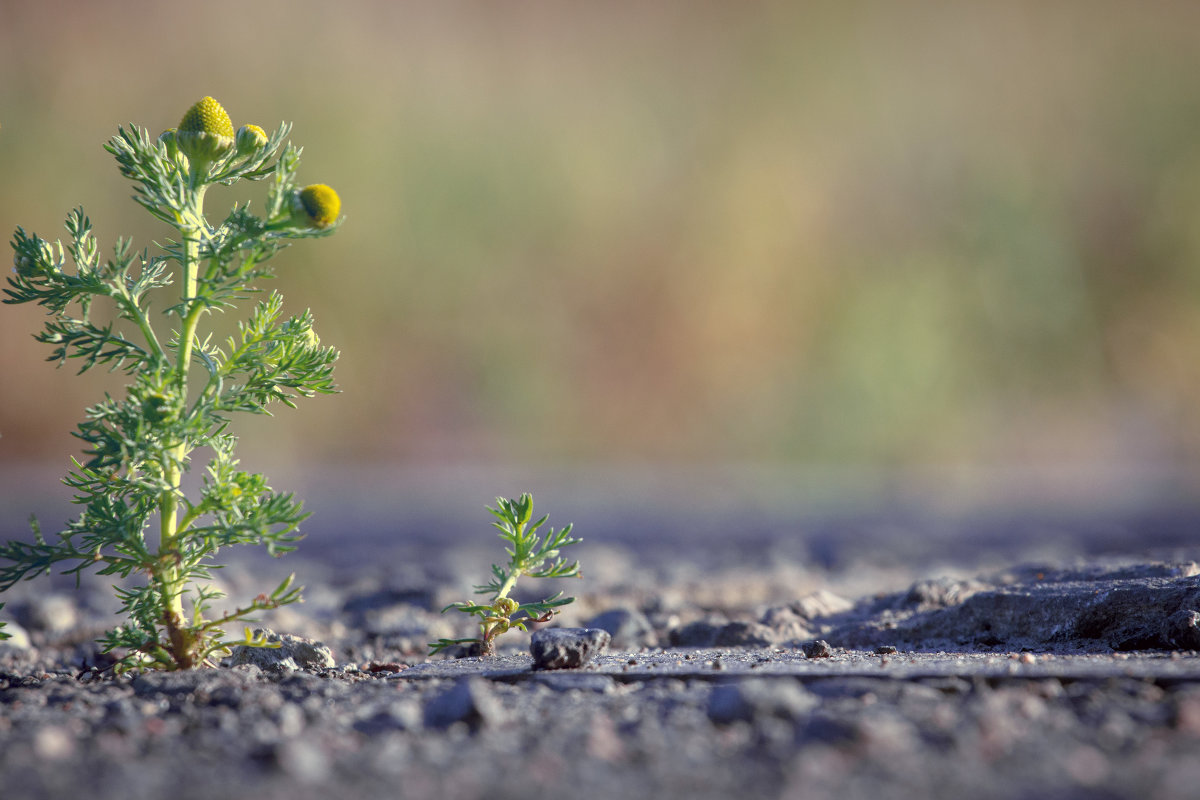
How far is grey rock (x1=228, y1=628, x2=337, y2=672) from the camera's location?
132 inches

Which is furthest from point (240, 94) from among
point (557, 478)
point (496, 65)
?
point (557, 478)

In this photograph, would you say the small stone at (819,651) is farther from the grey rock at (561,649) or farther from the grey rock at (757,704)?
the grey rock at (757,704)

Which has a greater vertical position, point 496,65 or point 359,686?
point 496,65

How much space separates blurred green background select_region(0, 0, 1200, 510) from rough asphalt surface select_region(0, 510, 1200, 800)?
36.7ft

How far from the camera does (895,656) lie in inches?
128

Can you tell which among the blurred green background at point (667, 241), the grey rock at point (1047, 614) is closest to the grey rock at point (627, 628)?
the grey rock at point (1047, 614)

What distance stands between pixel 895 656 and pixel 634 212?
47.4ft

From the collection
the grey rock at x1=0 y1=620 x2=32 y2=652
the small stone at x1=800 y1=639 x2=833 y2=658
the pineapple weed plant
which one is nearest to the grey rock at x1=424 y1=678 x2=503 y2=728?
the pineapple weed plant

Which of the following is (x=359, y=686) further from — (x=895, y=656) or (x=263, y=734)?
(x=895, y=656)

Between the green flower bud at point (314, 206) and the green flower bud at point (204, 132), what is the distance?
319 millimetres

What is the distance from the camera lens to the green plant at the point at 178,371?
291 centimetres

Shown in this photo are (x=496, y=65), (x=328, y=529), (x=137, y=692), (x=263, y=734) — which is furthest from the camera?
(x=496, y=65)

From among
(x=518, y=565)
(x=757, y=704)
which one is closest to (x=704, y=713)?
(x=757, y=704)

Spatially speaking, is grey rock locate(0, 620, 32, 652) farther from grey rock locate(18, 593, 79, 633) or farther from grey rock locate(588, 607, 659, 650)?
grey rock locate(588, 607, 659, 650)
